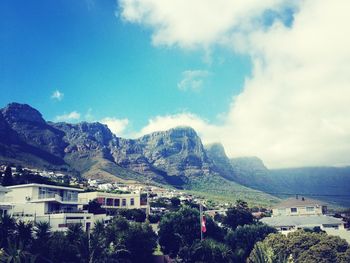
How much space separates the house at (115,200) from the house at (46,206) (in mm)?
25649

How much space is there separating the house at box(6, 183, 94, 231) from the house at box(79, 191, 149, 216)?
1010 inches

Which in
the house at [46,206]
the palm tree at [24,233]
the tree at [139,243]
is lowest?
the tree at [139,243]

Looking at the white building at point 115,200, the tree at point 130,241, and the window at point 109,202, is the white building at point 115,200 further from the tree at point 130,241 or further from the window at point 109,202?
the tree at point 130,241

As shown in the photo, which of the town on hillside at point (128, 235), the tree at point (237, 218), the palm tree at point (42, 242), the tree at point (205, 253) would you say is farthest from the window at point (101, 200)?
the palm tree at point (42, 242)

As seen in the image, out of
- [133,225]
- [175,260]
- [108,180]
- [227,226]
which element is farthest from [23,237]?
[108,180]

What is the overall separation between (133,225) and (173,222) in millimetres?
13390

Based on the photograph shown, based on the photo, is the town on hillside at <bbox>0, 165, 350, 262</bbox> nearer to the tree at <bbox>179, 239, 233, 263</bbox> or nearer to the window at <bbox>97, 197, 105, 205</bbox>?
the tree at <bbox>179, 239, 233, 263</bbox>

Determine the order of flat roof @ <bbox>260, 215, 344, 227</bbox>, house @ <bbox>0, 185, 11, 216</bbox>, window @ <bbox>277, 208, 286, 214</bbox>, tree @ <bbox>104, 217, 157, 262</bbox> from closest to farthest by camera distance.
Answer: house @ <bbox>0, 185, 11, 216</bbox>, tree @ <bbox>104, 217, 157, 262</bbox>, flat roof @ <bbox>260, 215, 344, 227</bbox>, window @ <bbox>277, 208, 286, 214</bbox>

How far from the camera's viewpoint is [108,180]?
195 metres

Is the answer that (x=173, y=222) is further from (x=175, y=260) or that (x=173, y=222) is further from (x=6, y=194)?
(x=6, y=194)

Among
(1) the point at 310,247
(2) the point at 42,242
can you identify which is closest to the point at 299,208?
(1) the point at 310,247

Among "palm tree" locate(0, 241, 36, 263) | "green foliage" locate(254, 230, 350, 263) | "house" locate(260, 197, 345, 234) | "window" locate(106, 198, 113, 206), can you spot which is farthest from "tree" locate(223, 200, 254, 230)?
"palm tree" locate(0, 241, 36, 263)

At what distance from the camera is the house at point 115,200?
336 feet

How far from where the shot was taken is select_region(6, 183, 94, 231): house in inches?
2480
